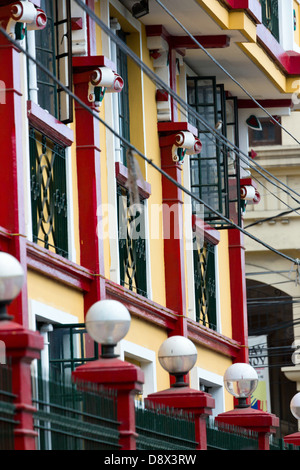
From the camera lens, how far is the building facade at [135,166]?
13656 millimetres

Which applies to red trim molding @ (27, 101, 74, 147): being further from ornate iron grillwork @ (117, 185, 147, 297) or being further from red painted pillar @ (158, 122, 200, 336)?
red painted pillar @ (158, 122, 200, 336)

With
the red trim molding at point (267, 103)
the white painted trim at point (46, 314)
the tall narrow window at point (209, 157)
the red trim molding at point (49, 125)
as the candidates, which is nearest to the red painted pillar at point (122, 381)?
the white painted trim at point (46, 314)

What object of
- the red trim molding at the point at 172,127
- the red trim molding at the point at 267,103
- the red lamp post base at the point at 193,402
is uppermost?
the red trim molding at the point at 267,103

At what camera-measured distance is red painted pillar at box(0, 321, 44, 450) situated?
9094mm

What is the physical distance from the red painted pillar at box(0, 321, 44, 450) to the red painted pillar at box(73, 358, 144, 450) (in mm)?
1631

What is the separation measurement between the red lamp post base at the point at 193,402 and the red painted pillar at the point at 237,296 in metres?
7.56

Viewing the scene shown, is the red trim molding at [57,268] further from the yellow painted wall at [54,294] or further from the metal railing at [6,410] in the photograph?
the metal railing at [6,410]

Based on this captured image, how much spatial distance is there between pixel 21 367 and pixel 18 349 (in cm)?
14

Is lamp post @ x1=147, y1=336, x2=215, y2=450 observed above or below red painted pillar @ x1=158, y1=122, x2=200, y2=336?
below

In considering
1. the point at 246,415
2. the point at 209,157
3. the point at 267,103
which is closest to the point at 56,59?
the point at 246,415

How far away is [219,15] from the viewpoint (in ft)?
57.9

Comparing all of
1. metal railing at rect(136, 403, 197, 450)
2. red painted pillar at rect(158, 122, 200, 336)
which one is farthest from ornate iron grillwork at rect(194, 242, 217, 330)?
metal railing at rect(136, 403, 197, 450)

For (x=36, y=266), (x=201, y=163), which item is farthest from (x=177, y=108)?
(x=36, y=266)

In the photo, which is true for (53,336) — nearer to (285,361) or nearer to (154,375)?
(154,375)
